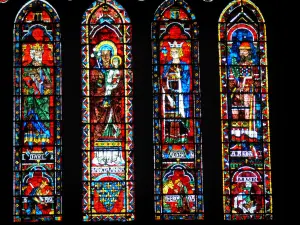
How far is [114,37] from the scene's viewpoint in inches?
717

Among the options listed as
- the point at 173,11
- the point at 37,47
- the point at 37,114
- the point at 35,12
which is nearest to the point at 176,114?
the point at 173,11

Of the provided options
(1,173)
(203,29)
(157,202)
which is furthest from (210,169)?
(1,173)

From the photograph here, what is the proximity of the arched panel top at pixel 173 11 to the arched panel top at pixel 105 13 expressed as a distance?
0.63 m

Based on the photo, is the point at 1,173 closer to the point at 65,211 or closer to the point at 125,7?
the point at 65,211

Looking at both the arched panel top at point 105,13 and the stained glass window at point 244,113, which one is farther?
the arched panel top at point 105,13

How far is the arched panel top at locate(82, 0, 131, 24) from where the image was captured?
18.3m

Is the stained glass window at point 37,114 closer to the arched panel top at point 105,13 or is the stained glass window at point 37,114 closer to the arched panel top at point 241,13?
the arched panel top at point 105,13

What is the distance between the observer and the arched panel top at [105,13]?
60.0 feet

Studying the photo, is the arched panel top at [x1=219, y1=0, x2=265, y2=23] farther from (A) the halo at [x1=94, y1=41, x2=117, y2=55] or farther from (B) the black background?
(A) the halo at [x1=94, y1=41, x2=117, y2=55]

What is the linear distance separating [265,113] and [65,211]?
4.12 m

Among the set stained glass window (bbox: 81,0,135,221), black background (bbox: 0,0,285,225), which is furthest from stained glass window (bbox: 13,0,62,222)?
stained glass window (bbox: 81,0,135,221)

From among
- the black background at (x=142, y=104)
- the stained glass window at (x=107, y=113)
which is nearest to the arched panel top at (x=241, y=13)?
the black background at (x=142, y=104)

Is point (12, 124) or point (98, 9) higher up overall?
point (98, 9)

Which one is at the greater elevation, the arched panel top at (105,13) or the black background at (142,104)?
the arched panel top at (105,13)
